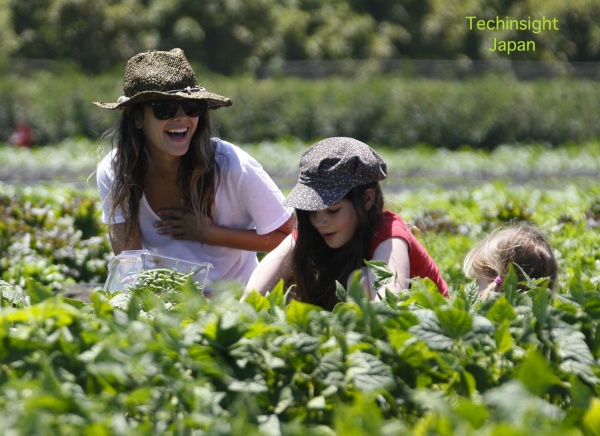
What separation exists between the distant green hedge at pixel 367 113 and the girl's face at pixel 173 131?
16574mm

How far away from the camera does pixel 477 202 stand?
7984 mm

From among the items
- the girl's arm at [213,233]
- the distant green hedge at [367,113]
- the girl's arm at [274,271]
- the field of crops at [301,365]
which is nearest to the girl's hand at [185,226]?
the girl's arm at [213,233]

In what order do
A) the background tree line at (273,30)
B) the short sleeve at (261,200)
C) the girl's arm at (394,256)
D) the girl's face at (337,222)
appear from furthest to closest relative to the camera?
1. the background tree line at (273,30)
2. the short sleeve at (261,200)
3. the girl's face at (337,222)
4. the girl's arm at (394,256)

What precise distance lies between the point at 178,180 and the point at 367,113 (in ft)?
55.8

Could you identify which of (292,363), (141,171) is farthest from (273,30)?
(292,363)

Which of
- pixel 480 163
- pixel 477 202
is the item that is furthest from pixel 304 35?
pixel 477 202

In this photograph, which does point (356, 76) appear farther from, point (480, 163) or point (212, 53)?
point (480, 163)

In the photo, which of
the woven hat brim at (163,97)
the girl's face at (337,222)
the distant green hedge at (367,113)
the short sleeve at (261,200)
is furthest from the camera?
the distant green hedge at (367,113)

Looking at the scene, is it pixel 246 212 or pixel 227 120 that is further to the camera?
pixel 227 120

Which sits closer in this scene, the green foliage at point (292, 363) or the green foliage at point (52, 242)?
the green foliage at point (292, 363)

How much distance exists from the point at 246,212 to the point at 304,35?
90.2 feet

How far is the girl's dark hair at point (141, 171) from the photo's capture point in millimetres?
4285

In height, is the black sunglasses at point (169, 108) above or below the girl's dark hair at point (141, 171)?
above

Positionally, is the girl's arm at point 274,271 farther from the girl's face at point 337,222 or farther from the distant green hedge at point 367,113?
the distant green hedge at point 367,113
